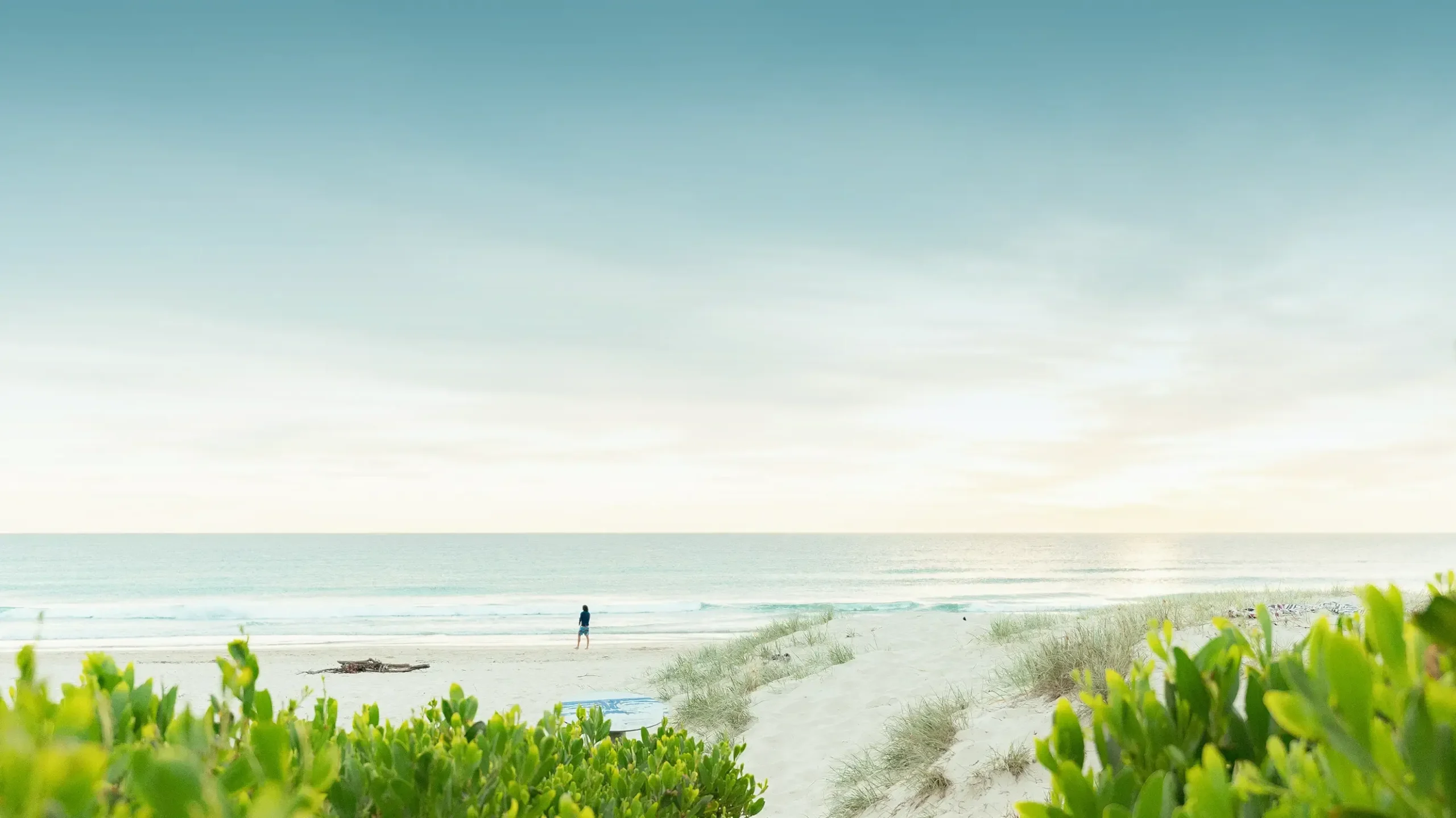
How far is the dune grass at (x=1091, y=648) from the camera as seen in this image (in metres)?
7.02

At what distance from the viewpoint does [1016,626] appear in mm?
12297

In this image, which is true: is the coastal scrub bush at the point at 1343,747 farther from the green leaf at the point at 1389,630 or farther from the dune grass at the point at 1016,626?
the dune grass at the point at 1016,626

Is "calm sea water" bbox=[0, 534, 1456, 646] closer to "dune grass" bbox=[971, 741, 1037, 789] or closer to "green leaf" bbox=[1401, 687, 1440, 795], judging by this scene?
"dune grass" bbox=[971, 741, 1037, 789]

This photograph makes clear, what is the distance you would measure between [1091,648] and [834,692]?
4.05 metres

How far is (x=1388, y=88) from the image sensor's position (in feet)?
53.6

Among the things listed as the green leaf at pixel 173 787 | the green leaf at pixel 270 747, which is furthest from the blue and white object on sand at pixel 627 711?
the green leaf at pixel 173 787

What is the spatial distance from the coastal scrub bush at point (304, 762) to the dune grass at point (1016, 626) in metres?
9.15

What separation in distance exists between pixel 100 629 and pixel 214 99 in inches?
1007

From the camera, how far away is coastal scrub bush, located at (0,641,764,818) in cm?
75

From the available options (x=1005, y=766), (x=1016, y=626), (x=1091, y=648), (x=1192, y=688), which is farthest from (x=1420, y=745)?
(x=1016, y=626)

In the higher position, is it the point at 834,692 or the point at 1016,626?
the point at 1016,626

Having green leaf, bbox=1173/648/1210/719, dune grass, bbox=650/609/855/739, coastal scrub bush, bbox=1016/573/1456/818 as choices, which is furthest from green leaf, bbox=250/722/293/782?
dune grass, bbox=650/609/855/739

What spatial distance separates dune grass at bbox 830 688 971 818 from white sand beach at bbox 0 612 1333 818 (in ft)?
0.35

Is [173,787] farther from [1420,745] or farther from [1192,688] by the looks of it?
[1192,688]
